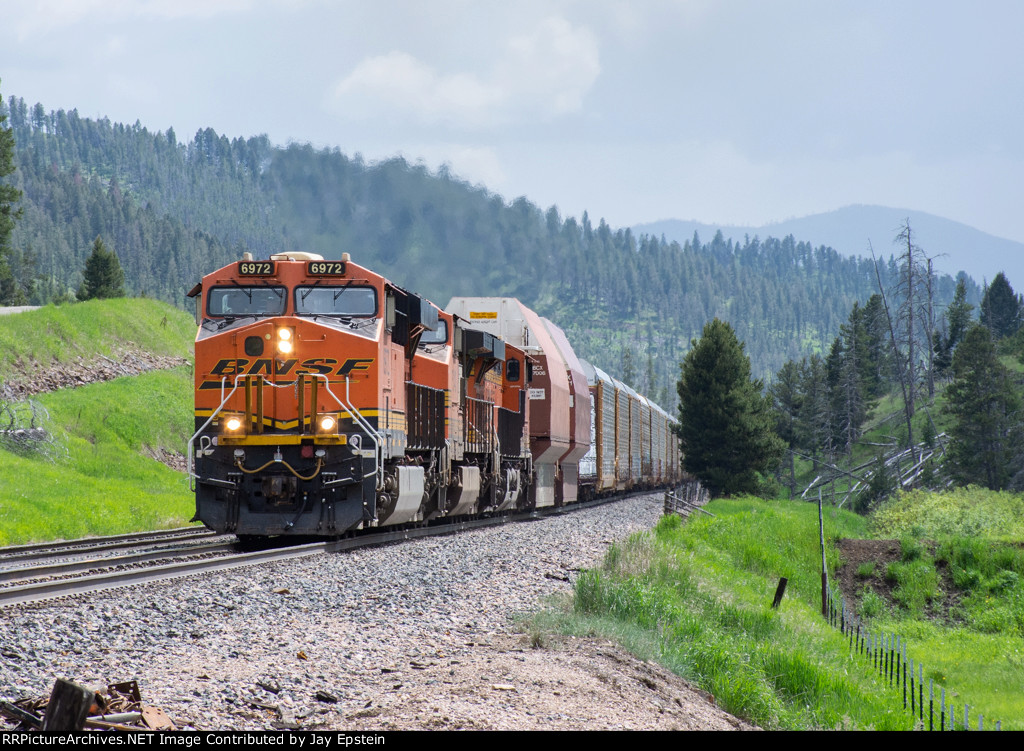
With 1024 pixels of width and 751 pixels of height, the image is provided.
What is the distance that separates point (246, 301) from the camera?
15242 mm

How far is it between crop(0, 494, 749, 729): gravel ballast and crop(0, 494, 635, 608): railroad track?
408mm

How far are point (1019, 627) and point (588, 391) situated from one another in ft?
46.2

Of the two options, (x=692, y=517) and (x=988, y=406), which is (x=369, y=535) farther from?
(x=988, y=406)

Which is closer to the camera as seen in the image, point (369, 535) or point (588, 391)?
point (369, 535)

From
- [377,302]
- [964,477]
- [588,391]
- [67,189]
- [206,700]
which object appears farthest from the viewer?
[67,189]

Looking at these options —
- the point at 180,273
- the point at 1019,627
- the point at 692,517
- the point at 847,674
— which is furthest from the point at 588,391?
the point at 180,273

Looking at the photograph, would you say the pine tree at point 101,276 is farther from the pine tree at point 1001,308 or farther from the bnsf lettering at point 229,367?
the pine tree at point 1001,308

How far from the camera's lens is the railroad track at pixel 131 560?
9617 millimetres

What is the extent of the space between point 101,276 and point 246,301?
177 ft

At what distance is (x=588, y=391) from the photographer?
31969 mm

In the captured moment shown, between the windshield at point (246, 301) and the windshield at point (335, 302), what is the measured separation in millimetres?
310

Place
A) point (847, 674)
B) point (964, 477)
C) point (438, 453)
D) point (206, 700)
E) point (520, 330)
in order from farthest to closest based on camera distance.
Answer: point (964, 477), point (520, 330), point (438, 453), point (847, 674), point (206, 700)

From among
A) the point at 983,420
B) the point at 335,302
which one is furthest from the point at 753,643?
the point at 983,420

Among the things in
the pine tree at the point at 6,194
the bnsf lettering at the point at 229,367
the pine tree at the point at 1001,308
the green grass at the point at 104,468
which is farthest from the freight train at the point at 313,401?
the pine tree at the point at 1001,308
